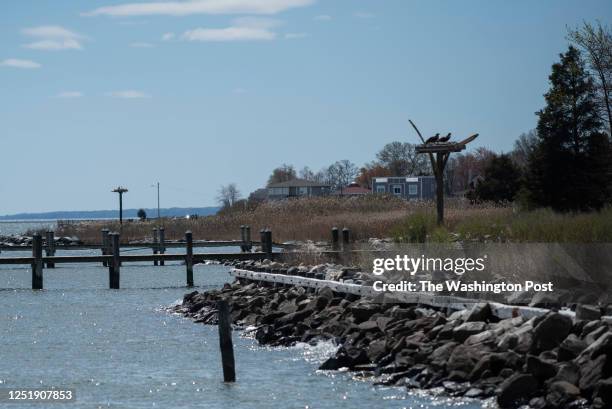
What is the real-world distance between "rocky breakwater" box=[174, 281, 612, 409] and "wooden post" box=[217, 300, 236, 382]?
153 cm

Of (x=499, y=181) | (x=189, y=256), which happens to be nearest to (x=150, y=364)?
(x=189, y=256)

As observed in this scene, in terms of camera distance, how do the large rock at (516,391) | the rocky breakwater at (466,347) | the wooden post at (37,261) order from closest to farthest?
1. the rocky breakwater at (466,347)
2. the large rock at (516,391)
3. the wooden post at (37,261)

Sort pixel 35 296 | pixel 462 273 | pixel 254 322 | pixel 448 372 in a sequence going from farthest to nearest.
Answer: pixel 35 296 → pixel 254 322 → pixel 462 273 → pixel 448 372

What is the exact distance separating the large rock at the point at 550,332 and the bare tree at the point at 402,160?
4947 inches

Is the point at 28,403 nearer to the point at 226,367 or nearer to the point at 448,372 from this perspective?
the point at 226,367

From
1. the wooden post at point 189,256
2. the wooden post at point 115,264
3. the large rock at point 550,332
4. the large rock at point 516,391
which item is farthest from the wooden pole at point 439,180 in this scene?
the large rock at point 516,391

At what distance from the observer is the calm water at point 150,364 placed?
16.7 meters

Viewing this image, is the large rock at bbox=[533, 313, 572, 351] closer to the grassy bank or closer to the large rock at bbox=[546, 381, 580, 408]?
the large rock at bbox=[546, 381, 580, 408]

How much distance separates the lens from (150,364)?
67.8 feet

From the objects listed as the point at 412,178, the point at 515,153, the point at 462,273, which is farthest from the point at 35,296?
the point at 515,153

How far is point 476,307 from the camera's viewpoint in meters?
17.9

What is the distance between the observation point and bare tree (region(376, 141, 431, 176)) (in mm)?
142375

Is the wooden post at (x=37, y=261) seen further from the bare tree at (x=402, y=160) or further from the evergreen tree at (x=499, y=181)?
the bare tree at (x=402, y=160)

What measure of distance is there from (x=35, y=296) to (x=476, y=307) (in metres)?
21.7
